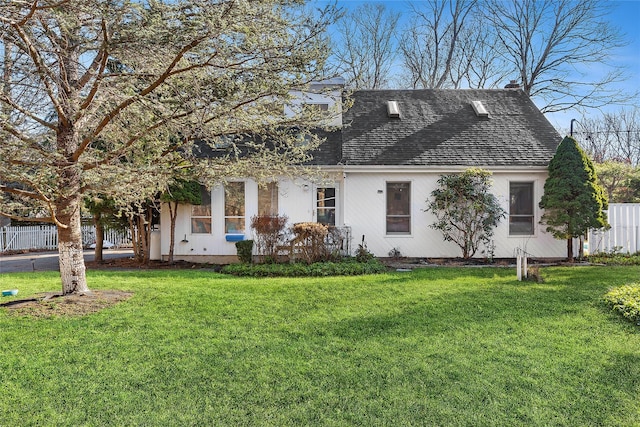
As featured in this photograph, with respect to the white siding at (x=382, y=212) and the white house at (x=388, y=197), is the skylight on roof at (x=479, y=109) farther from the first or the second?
the white siding at (x=382, y=212)

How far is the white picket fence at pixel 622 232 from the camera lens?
38.1ft

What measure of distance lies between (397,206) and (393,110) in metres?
3.73

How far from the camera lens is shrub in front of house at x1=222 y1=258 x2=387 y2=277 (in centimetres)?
912

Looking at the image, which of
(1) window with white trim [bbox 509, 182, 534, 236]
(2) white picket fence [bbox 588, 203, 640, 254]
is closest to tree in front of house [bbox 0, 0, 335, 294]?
(1) window with white trim [bbox 509, 182, 534, 236]

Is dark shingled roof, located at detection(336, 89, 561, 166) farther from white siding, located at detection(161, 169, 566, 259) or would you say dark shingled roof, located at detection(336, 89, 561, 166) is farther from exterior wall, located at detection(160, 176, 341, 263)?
exterior wall, located at detection(160, 176, 341, 263)

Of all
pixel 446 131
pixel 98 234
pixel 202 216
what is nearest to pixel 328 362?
pixel 202 216

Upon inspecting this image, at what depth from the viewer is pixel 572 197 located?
10.4 m

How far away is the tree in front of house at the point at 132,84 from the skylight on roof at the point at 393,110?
783cm

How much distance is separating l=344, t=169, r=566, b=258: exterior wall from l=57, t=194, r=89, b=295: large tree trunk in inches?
281

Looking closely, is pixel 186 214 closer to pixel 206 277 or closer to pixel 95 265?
pixel 95 265

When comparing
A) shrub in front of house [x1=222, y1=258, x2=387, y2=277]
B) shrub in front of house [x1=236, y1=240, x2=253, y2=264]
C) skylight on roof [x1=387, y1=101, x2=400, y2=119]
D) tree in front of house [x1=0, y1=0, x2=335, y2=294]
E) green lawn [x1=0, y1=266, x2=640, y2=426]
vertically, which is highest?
skylight on roof [x1=387, y1=101, x2=400, y2=119]

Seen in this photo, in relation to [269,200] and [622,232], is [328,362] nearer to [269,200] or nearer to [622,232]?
[269,200]

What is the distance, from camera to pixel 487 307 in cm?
569

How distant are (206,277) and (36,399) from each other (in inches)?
218
